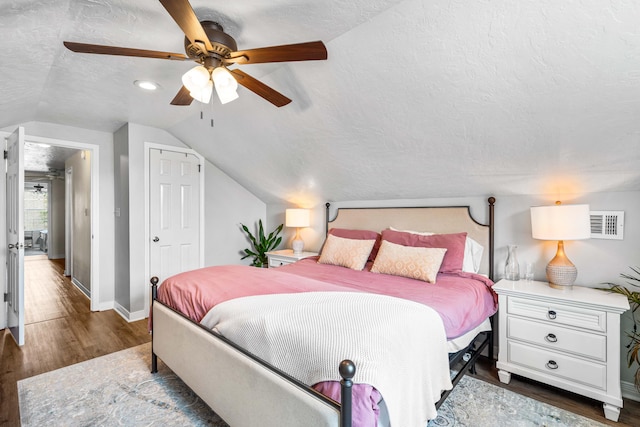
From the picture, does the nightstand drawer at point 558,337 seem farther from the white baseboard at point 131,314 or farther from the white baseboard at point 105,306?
the white baseboard at point 105,306

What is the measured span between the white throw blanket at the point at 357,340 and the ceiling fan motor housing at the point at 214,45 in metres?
1.38

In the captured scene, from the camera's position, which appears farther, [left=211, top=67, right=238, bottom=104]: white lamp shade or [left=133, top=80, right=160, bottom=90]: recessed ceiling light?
[left=133, top=80, right=160, bottom=90]: recessed ceiling light

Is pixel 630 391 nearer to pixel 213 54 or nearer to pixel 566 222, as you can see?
pixel 566 222

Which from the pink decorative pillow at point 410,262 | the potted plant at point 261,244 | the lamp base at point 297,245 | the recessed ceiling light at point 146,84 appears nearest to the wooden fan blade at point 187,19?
the recessed ceiling light at point 146,84

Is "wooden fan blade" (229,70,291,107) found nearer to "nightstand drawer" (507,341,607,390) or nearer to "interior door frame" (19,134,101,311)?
"nightstand drawer" (507,341,607,390)

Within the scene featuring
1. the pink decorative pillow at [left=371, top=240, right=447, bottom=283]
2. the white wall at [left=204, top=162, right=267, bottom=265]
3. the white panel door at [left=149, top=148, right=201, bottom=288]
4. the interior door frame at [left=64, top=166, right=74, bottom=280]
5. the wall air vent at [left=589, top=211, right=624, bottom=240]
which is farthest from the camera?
the interior door frame at [left=64, top=166, right=74, bottom=280]

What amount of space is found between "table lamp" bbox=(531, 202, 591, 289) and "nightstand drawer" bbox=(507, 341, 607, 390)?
1.66 ft

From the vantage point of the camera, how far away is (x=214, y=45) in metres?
1.61

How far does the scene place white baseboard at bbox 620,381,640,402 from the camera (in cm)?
211

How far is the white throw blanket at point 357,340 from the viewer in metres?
1.17

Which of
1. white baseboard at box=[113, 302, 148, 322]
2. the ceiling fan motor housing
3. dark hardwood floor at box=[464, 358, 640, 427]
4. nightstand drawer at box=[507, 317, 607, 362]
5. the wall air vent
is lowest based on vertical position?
dark hardwood floor at box=[464, 358, 640, 427]

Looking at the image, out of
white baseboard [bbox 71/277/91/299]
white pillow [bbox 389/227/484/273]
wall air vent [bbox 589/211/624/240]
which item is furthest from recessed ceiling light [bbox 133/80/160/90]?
wall air vent [bbox 589/211/624/240]

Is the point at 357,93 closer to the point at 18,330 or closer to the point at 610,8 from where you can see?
the point at 610,8

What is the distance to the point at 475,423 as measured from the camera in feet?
6.04
